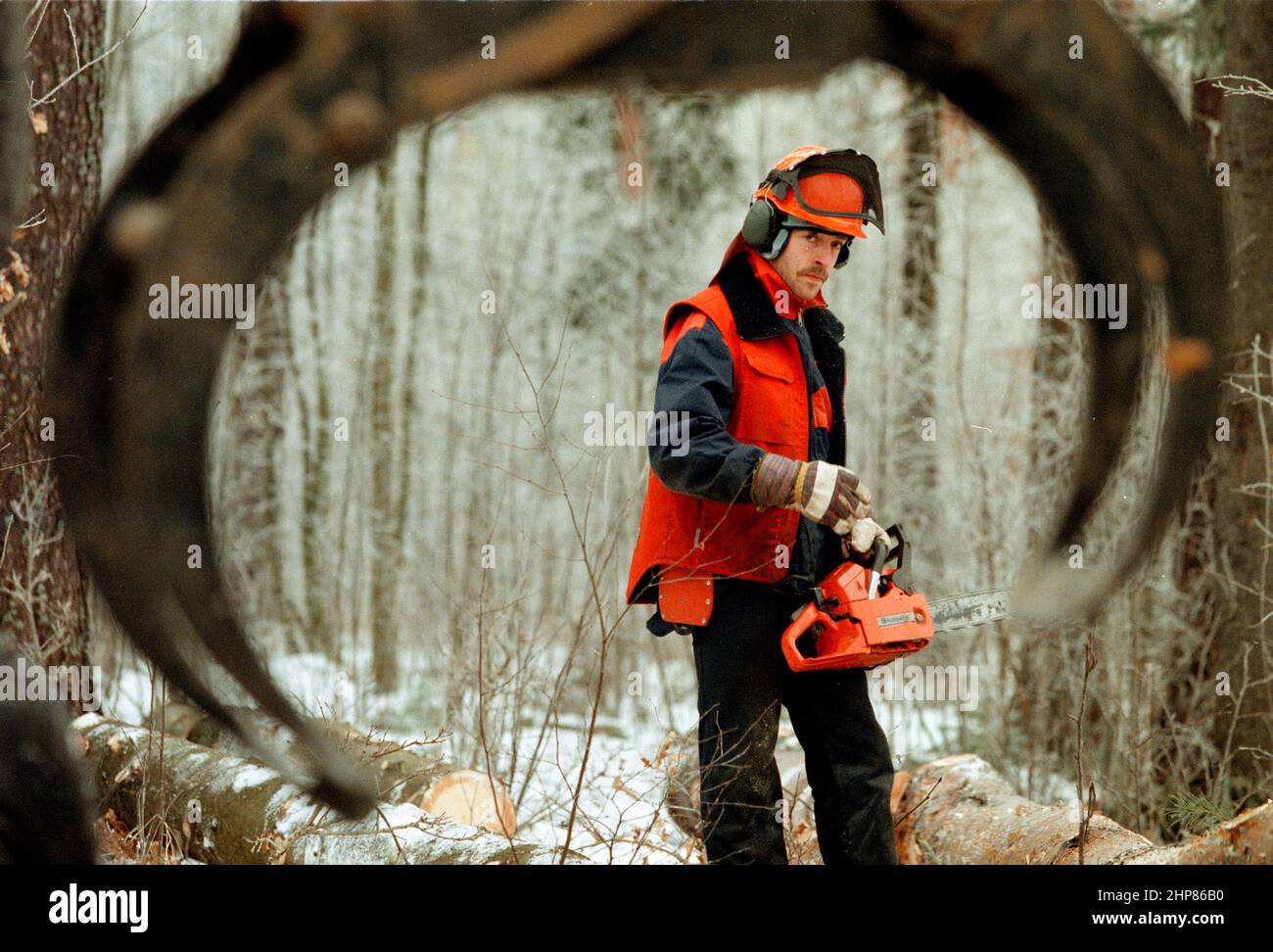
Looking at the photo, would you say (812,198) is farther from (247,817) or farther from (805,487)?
(247,817)

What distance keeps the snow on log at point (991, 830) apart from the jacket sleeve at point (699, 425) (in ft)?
4.24

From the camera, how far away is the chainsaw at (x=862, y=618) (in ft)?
9.35

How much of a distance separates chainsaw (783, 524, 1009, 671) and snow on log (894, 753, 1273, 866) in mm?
Answer: 778

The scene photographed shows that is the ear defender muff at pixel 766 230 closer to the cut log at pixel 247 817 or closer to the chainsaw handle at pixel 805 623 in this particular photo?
the chainsaw handle at pixel 805 623

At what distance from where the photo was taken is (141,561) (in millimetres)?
4324

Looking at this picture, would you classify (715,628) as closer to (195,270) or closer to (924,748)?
(195,270)

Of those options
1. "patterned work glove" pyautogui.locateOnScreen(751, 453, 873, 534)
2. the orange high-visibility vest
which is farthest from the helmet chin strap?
"patterned work glove" pyautogui.locateOnScreen(751, 453, 873, 534)

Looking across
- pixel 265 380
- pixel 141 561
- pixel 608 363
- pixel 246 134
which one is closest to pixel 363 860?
pixel 141 561

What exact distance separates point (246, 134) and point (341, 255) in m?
8.27

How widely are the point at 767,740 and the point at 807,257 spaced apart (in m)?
1.10

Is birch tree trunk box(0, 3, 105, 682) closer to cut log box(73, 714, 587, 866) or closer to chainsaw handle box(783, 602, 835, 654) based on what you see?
cut log box(73, 714, 587, 866)

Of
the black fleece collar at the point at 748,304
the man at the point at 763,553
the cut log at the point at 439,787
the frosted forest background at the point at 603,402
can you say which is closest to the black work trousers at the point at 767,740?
the man at the point at 763,553

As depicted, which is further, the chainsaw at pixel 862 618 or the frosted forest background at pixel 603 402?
the frosted forest background at pixel 603 402

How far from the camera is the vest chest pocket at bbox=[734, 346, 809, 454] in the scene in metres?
2.96
